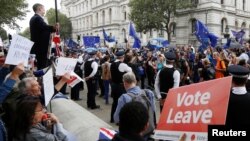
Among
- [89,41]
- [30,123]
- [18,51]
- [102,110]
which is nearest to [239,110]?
[30,123]

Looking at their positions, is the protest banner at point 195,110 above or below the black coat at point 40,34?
below

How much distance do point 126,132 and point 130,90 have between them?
297cm

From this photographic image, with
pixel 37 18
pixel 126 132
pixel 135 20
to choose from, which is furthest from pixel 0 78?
pixel 135 20

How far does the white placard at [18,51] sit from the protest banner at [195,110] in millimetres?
2537

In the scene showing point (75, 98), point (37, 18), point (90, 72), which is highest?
point (37, 18)

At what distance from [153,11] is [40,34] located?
4825 centimetres

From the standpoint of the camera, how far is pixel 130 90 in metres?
5.92

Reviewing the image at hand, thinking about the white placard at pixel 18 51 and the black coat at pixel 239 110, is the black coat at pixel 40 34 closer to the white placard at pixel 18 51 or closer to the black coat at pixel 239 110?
the white placard at pixel 18 51

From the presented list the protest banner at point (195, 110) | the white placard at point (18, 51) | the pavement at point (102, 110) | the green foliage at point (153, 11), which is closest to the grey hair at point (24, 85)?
the white placard at point (18, 51)

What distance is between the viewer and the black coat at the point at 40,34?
7.64m

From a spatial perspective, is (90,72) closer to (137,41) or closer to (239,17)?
(137,41)

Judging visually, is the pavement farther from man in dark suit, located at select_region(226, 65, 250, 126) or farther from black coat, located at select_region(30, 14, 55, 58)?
man in dark suit, located at select_region(226, 65, 250, 126)

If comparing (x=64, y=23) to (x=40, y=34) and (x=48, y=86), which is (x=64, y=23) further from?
(x=48, y=86)

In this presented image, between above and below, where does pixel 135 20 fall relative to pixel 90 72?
above
